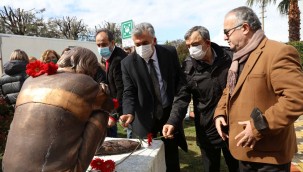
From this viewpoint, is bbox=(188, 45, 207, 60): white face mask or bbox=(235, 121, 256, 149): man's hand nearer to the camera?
bbox=(235, 121, 256, 149): man's hand

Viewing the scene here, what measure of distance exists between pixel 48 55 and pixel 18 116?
10.5 ft

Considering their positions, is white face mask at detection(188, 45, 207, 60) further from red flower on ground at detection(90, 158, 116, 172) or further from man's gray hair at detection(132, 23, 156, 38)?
red flower on ground at detection(90, 158, 116, 172)

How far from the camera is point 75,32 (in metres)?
41.4

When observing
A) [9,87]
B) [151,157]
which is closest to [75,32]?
[9,87]

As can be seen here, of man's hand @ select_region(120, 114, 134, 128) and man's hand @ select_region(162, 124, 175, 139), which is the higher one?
man's hand @ select_region(120, 114, 134, 128)

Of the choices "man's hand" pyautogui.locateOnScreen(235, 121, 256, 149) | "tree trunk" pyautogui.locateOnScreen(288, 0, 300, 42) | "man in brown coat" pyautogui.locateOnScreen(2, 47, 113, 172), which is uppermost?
"tree trunk" pyautogui.locateOnScreen(288, 0, 300, 42)

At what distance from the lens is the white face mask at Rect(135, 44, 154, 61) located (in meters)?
3.50

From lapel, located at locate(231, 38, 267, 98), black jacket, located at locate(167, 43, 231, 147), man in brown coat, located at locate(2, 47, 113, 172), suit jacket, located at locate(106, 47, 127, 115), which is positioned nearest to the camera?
man in brown coat, located at locate(2, 47, 113, 172)

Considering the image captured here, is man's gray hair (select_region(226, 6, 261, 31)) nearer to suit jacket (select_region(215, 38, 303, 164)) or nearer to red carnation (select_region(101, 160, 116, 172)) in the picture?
suit jacket (select_region(215, 38, 303, 164))

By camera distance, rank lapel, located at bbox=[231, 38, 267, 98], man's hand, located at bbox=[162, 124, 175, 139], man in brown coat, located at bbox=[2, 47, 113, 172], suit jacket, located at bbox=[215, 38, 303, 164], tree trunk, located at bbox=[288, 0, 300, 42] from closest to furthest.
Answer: man in brown coat, located at bbox=[2, 47, 113, 172], suit jacket, located at bbox=[215, 38, 303, 164], lapel, located at bbox=[231, 38, 267, 98], man's hand, located at bbox=[162, 124, 175, 139], tree trunk, located at bbox=[288, 0, 300, 42]

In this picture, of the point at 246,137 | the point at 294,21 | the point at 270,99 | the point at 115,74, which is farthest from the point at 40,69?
the point at 294,21

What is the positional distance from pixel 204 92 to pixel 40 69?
191 cm

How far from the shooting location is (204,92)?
3.40 metres

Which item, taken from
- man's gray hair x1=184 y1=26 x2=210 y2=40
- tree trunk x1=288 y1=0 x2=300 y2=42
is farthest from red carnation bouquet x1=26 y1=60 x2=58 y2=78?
tree trunk x1=288 y1=0 x2=300 y2=42
